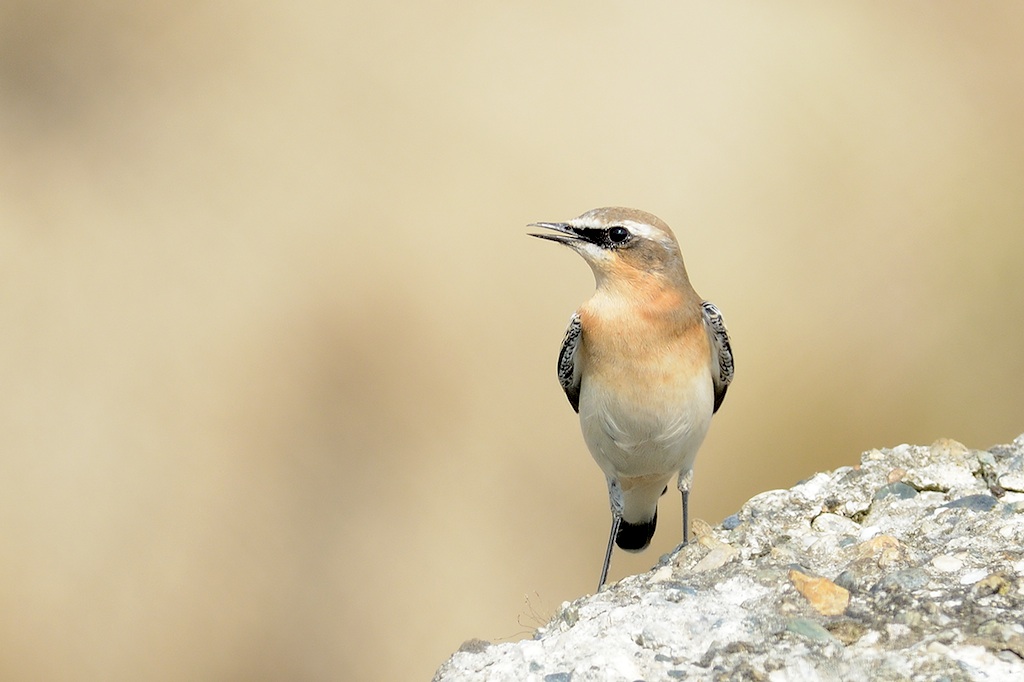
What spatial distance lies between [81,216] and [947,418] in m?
12.3

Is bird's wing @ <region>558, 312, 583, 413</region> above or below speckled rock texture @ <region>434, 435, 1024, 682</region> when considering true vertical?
above

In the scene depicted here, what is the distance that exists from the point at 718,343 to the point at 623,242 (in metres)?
1.09

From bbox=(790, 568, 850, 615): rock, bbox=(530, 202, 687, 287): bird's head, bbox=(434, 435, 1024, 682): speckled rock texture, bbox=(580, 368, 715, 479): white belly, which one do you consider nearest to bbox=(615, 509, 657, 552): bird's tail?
bbox=(580, 368, 715, 479): white belly

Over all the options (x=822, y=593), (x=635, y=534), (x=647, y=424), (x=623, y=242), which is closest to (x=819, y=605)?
(x=822, y=593)

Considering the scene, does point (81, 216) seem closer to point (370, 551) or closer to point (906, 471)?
point (370, 551)

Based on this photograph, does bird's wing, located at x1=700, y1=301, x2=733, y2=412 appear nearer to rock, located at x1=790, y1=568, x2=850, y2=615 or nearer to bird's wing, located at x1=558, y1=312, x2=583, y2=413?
bird's wing, located at x1=558, y1=312, x2=583, y2=413

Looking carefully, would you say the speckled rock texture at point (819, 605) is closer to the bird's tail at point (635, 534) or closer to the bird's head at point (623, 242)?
the bird's head at point (623, 242)

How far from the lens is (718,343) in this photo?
7.66 metres

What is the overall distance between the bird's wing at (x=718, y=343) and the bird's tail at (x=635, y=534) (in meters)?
1.44

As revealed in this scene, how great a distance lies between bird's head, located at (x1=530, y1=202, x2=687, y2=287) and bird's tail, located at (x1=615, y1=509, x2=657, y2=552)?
2.38 m

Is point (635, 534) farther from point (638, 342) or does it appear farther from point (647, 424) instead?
point (638, 342)

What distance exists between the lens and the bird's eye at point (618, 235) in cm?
711

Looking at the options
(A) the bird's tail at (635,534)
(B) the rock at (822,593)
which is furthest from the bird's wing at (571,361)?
(B) the rock at (822,593)

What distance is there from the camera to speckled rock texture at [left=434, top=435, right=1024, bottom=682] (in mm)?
4531
